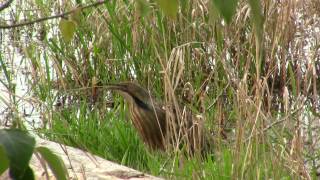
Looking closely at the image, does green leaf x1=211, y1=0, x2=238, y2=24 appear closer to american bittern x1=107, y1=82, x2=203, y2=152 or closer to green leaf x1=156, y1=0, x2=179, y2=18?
green leaf x1=156, y1=0, x2=179, y2=18

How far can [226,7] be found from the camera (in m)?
0.62

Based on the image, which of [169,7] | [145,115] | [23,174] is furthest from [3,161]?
[145,115]

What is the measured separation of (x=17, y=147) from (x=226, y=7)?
199 millimetres

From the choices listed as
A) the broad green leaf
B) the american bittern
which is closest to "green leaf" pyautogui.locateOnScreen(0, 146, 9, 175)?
the broad green leaf

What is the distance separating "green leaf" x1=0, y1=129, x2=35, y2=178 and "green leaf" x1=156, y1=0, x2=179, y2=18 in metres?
0.16

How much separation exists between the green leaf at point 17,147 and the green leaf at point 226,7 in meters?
0.18

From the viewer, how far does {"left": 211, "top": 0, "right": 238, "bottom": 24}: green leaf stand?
1.98ft

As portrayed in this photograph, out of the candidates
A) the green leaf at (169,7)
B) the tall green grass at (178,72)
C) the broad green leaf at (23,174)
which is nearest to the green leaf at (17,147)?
the broad green leaf at (23,174)

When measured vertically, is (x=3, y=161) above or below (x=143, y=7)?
below

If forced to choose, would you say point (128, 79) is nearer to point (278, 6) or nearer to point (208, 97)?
point (208, 97)

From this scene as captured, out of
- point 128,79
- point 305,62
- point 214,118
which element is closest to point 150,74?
point 128,79

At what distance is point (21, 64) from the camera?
21.0 ft

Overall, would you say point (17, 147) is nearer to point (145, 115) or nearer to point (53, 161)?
point (53, 161)

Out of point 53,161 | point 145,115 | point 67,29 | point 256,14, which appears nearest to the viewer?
point 256,14
